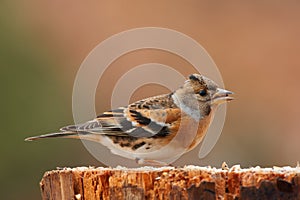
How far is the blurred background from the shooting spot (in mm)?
11156

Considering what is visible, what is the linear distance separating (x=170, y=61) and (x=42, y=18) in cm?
277

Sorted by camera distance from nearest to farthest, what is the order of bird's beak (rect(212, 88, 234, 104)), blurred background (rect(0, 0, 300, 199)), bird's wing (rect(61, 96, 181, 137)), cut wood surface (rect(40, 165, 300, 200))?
cut wood surface (rect(40, 165, 300, 200))
bird's wing (rect(61, 96, 181, 137))
bird's beak (rect(212, 88, 234, 104))
blurred background (rect(0, 0, 300, 199))

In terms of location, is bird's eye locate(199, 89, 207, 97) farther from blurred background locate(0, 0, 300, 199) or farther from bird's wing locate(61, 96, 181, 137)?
blurred background locate(0, 0, 300, 199)

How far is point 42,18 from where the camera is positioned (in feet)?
45.7

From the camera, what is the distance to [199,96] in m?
5.89

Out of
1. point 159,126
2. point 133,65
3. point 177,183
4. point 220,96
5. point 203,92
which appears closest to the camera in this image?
point 177,183

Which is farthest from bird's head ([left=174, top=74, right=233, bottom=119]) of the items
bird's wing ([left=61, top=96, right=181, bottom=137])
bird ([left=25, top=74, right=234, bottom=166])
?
bird's wing ([left=61, top=96, right=181, bottom=137])

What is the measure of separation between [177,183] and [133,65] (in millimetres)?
8859

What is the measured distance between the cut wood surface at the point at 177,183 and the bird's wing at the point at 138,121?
38.1 inches

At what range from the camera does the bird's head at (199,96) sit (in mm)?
5789

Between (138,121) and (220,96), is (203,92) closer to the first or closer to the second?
(220,96)

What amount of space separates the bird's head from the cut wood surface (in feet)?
4.42

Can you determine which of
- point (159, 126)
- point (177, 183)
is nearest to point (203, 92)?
point (159, 126)

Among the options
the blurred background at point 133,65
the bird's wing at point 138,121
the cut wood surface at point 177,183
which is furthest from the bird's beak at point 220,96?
the blurred background at point 133,65
